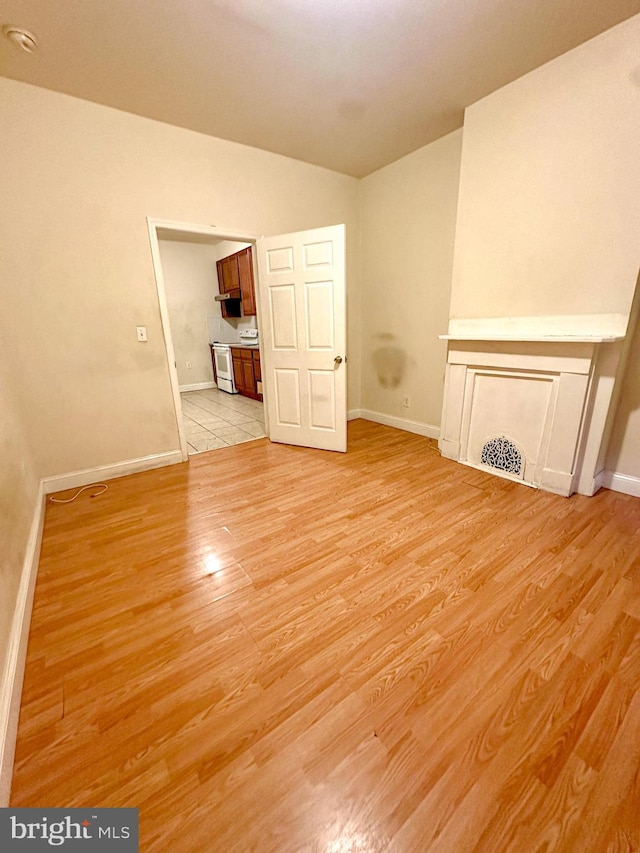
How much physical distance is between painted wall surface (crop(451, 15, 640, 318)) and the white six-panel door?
1.13 m

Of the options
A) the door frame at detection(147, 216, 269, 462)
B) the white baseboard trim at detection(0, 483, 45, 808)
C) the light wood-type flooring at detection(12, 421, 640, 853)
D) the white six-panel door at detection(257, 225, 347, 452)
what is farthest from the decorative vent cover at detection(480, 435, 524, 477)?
the white baseboard trim at detection(0, 483, 45, 808)

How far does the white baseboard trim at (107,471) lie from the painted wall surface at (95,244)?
0.06 meters

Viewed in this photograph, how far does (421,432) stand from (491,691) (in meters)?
2.71

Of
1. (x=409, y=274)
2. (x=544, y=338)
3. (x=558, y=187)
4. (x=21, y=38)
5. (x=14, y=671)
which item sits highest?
(x=21, y=38)

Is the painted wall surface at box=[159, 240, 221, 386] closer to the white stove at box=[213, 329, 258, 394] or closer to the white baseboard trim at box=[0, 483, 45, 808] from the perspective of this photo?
the white stove at box=[213, 329, 258, 394]

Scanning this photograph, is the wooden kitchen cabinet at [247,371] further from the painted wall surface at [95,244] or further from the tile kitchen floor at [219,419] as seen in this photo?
the painted wall surface at [95,244]

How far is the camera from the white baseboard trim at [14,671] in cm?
93

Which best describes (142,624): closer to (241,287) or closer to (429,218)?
(429,218)

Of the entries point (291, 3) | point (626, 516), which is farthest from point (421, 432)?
point (291, 3)

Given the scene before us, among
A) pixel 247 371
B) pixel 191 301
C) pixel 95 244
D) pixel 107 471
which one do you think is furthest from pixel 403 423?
pixel 191 301

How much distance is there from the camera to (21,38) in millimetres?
1773

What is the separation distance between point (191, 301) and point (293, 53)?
16.2 ft

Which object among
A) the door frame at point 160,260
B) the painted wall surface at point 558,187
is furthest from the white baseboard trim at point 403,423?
the door frame at point 160,260

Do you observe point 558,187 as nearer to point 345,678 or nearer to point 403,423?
point 403,423
